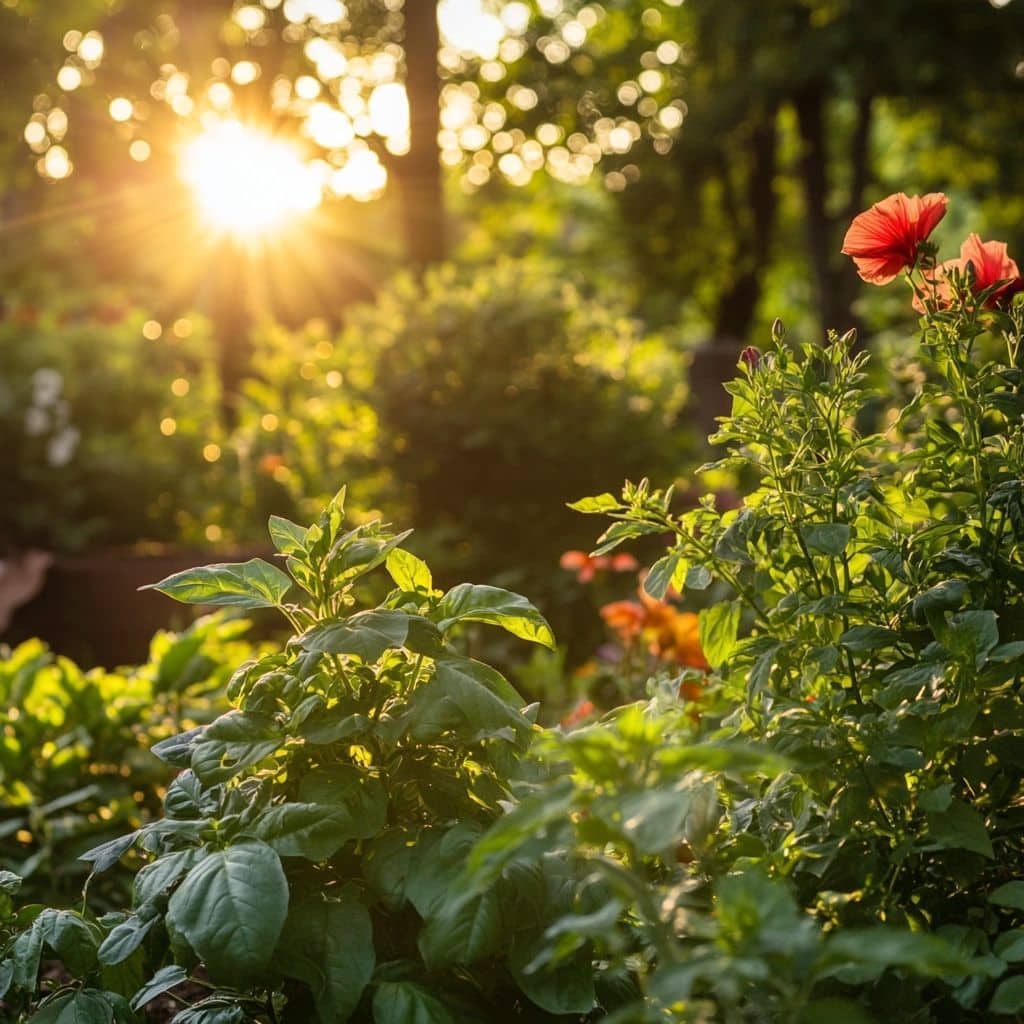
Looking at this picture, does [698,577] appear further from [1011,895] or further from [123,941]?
[123,941]

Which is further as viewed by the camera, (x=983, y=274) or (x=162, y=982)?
(x=983, y=274)

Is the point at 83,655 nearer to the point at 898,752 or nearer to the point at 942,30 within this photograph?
the point at 898,752

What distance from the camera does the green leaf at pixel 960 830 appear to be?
1404 millimetres

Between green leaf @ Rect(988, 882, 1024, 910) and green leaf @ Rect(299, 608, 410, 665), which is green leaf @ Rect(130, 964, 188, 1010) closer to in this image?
green leaf @ Rect(299, 608, 410, 665)

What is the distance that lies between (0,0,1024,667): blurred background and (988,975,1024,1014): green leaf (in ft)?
13.3

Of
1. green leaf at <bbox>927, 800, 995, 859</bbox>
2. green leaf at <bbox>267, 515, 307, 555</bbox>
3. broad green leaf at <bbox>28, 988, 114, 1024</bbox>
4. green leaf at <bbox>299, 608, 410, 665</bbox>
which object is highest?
green leaf at <bbox>267, 515, 307, 555</bbox>

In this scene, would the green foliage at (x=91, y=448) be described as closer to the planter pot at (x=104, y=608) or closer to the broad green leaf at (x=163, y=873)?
the planter pot at (x=104, y=608)

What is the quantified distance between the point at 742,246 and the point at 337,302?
28.1 ft

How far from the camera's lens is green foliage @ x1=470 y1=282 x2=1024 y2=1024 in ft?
4.63

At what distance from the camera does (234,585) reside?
1610 mm

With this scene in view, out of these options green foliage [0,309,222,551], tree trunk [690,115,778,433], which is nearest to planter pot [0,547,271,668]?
green foliage [0,309,222,551]

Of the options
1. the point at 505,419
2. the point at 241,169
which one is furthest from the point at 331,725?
the point at 241,169

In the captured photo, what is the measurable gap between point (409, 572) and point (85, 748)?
1642 millimetres

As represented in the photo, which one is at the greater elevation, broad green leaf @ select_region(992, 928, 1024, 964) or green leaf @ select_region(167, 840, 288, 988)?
green leaf @ select_region(167, 840, 288, 988)
